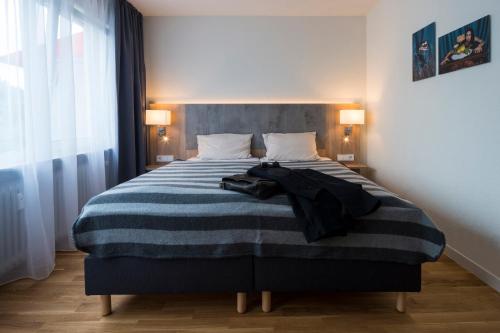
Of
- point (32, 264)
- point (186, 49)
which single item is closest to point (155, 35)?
point (186, 49)

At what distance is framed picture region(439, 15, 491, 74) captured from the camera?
2182mm

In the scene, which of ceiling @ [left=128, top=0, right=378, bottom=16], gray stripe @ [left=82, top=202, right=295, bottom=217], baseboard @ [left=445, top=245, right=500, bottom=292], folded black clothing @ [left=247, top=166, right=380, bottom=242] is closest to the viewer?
folded black clothing @ [left=247, top=166, right=380, bottom=242]

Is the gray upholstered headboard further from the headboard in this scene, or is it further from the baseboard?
the baseboard

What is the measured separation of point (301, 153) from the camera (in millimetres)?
3920

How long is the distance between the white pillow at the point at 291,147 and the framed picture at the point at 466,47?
5.23 ft

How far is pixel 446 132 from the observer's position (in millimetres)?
2650

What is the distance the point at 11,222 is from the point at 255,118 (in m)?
2.71

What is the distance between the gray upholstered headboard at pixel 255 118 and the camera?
427cm

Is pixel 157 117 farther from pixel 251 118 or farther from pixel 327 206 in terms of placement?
pixel 327 206

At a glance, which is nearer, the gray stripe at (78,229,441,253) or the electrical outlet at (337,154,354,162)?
the gray stripe at (78,229,441,253)

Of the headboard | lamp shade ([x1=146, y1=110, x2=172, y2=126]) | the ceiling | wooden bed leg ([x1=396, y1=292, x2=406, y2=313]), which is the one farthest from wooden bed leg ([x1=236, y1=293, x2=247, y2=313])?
the ceiling

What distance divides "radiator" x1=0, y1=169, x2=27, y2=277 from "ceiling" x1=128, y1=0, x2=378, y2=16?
2.41 meters

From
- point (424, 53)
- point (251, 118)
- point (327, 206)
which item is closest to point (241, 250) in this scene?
point (327, 206)

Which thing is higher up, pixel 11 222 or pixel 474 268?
pixel 11 222
